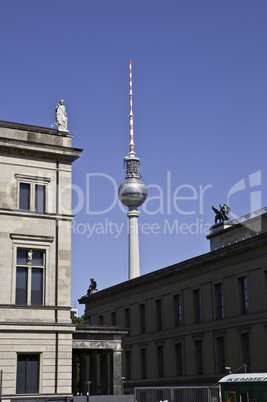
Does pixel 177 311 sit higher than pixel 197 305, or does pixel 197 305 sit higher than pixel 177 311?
pixel 197 305

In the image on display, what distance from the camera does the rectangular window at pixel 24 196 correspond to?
128 feet

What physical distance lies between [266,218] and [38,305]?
2911cm

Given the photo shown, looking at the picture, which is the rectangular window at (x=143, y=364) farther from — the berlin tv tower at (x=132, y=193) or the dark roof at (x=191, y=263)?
the berlin tv tower at (x=132, y=193)

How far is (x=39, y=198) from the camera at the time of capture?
39.5 metres

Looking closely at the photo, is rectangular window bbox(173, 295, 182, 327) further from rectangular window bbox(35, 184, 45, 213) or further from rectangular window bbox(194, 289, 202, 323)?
rectangular window bbox(35, 184, 45, 213)

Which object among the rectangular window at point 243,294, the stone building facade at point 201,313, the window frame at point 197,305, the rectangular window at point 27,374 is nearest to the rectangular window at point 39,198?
the rectangular window at point 27,374

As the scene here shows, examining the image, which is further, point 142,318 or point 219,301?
point 142,318

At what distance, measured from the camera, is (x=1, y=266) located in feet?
121

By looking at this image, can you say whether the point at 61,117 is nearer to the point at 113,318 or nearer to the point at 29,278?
the point at 29,278

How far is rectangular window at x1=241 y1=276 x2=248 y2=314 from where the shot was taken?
54.5 meters

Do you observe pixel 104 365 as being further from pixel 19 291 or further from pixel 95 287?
pixel 95 287

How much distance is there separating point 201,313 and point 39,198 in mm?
26505

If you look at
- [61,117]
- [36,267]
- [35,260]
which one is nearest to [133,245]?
[61,117]

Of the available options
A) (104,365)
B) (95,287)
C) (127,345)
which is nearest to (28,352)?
(104,365)
